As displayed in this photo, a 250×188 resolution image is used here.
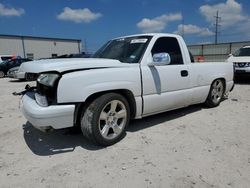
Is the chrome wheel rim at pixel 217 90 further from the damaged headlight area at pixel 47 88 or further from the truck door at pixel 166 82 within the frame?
the damaged headlight area at pixel 47 88

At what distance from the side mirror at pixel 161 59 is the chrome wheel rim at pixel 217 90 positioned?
8.10 ft

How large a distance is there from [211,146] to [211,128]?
93cm

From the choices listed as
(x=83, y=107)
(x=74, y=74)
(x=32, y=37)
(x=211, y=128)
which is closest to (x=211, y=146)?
(x=211, y=128)

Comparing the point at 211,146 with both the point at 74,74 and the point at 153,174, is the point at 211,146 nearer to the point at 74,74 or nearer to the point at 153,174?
the point at 153,174

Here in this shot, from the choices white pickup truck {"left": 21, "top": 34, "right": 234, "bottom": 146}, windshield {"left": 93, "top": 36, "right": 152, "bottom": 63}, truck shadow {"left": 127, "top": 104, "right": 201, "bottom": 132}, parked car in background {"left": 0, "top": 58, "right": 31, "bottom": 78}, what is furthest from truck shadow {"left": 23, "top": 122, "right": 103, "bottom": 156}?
parked car in background {"left": 0, "top": 58, "right": 31, "bottom": 78}

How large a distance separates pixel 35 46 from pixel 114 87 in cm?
4319

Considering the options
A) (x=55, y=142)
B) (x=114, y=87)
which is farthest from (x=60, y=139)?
(x=114, y=87)

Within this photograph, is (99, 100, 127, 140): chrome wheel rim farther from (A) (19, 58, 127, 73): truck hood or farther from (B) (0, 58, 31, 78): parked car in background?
(B) (0, 58, 31, 78): parked car in background

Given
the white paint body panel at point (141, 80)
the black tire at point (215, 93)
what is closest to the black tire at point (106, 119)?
the white paint body panel at point (141, 80)

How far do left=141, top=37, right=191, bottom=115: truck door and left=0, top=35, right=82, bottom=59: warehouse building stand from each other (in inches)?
1539

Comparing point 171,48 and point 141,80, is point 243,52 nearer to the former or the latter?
point 171,48

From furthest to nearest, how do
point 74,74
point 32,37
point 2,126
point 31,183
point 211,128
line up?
point 32,37 < point 2,126 < point 211,128 < point 74,74 < point 31,183

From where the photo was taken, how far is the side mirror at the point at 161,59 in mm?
4308

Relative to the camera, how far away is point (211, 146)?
159 inches
